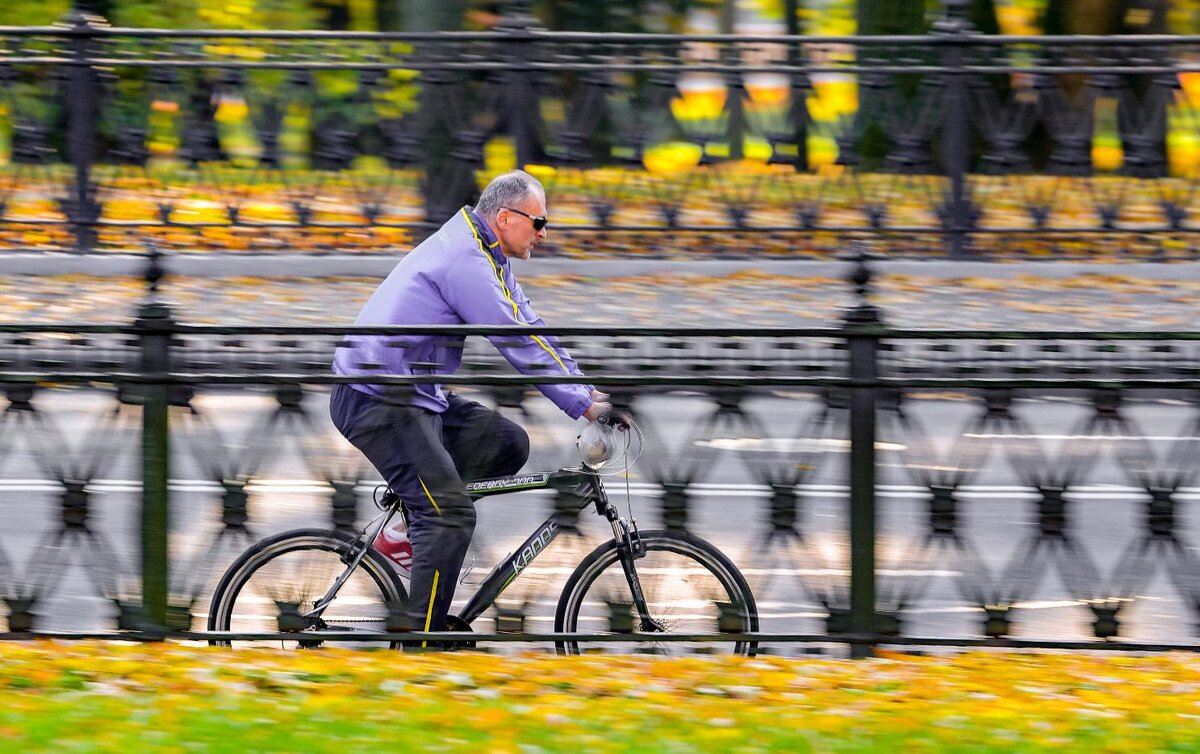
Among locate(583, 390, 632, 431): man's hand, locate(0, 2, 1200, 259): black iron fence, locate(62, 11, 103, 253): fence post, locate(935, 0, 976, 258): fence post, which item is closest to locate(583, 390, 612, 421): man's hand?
locate(583, 390, 632, 431): man's hand

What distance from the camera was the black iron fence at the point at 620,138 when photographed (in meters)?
14.4

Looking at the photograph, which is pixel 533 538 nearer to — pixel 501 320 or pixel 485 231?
pixel 501 320

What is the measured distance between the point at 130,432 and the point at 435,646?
130cm

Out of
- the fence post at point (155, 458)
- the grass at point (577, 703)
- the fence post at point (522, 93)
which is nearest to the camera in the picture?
the grass at point (577, 703)

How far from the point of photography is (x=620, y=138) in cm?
1453

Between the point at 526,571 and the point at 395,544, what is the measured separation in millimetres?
471

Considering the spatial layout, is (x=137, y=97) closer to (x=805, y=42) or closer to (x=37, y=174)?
(x=37, y=174)

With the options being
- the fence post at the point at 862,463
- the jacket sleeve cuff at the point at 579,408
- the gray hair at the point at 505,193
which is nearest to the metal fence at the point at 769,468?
the fence post at the point at 862,463

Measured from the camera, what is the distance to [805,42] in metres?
14.3

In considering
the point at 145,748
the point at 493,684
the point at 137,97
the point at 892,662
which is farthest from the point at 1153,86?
the point at 145,748

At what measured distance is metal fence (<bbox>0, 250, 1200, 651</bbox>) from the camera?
20.2 feet

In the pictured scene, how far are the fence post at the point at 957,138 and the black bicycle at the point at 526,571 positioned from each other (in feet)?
28.9

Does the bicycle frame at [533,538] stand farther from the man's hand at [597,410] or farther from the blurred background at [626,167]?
the blurred background at [626,167]

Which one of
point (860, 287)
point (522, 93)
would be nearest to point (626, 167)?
point (522, 93)
